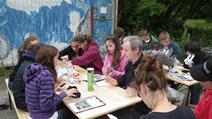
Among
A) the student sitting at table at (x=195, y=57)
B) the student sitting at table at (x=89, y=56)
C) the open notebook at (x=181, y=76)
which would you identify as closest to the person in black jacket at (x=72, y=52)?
the student sitting at table at (x=89, y=56)

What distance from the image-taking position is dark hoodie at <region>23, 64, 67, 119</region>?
4.01 m

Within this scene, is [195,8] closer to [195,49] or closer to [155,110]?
[195,49]

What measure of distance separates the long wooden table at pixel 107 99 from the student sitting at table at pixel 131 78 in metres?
0.12

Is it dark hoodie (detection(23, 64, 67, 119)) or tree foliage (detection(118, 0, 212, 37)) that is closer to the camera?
dark hoodie (detection(23, 64, 67, 119))

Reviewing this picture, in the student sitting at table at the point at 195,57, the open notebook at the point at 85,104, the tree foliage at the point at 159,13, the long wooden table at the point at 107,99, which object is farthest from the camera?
the tree foliage at the point at 159,13

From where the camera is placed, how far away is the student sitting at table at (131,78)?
4566 millimetres

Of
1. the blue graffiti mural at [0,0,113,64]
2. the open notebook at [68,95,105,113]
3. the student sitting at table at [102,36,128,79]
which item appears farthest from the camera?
the blue graffiti mural at [0,0,113,64]

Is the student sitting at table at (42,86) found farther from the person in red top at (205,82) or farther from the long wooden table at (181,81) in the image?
the long wooden table at (181,81)

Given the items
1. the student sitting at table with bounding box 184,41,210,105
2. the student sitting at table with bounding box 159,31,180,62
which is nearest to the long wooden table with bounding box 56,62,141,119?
the student sitting at table with bounding box 184,41,210,105

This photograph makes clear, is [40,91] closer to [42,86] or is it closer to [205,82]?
[42,86]

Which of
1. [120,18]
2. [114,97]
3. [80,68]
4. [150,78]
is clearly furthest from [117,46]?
[120,18]

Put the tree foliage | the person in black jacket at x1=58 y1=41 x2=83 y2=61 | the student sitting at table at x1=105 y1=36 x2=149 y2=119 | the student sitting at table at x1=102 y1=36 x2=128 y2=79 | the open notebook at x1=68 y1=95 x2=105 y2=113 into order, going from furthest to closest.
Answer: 1. the tree foliage
2. the person in black jacket at x1=58 y1=41 x2=83 y2=61
3. the student sitting at table at x1=102 y1=36 x2=128 y2=79
4. the student sitting at table at x1=105 y1=36 x2=149 y2=119
5. the open notebook at x1=68 y1=95 x2=105 y2=113

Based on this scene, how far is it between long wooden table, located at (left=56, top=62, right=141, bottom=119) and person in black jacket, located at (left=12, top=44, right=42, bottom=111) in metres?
0.73

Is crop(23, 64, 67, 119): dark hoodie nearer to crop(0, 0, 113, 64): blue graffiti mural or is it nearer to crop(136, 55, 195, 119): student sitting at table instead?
crop(136, 55, 195, 119): student sitting at table
